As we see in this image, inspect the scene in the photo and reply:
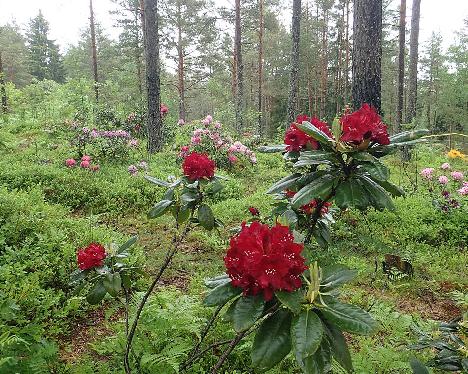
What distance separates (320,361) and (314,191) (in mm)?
845

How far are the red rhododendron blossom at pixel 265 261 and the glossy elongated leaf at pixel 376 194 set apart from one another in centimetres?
71

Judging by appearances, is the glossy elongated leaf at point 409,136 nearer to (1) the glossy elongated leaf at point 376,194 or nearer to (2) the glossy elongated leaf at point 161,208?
(1) the glossy elongated leaf at point 376,194

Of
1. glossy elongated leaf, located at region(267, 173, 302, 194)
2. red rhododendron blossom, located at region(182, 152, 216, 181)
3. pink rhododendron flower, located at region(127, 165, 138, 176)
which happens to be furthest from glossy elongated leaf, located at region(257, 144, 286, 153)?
pink rhododendron flower, located at region(127, 165, 138, 176)

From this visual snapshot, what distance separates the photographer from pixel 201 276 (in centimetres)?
441

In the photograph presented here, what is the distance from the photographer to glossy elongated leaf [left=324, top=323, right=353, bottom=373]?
138cm

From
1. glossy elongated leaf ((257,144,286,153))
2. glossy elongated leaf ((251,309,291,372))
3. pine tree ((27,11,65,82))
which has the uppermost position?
pine tree ((27,11,65,82))

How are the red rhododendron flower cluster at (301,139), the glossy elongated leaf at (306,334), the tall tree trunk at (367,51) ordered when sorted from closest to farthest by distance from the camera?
the glossy elongated leaf at (306,334), the red rhododendron flower cluster at (301,139), the tall tree trunk at (367,51)

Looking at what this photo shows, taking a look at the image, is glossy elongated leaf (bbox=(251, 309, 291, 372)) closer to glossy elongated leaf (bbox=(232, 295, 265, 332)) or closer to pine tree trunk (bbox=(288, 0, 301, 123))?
glossy elongated leaf (bbox=(232, 295, 265, 332))

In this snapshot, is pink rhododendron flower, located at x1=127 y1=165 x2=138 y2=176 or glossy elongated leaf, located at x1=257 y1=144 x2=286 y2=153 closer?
glossy elongated leaf, located at x1=257 y1=144 x2=286 y2=153

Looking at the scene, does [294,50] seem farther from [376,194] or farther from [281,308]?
[281,308]

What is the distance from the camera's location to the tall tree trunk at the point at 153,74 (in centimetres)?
909

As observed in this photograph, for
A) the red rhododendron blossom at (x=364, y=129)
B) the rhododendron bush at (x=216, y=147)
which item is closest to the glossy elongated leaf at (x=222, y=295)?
the red rhododendron blossom at (x=364, y=129)

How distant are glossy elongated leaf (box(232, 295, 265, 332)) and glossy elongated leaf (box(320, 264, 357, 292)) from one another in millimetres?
288

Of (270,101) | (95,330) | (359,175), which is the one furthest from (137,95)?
(359,175)
